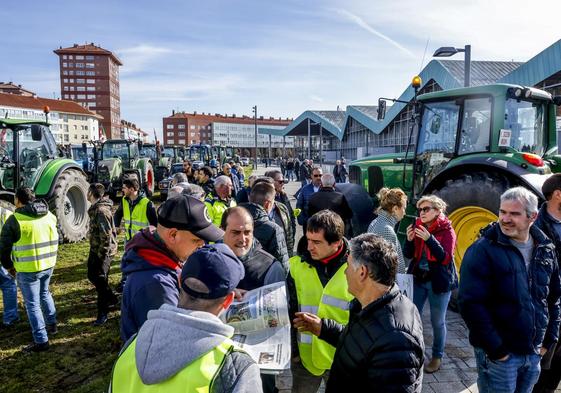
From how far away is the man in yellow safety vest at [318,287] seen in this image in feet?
7.88

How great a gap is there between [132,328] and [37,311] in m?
3.00

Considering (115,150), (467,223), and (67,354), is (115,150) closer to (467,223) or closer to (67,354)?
(67,354)

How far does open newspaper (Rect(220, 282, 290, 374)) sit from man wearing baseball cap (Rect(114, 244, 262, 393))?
21.6 inches

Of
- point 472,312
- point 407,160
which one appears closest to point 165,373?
point 472,312

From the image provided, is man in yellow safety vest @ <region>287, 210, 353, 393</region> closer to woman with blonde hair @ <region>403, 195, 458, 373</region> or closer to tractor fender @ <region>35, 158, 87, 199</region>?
woman with blonde hair @ <region>403, 195, 458, 373</region>

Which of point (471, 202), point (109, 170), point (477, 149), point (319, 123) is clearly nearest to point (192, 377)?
point (471, 202)

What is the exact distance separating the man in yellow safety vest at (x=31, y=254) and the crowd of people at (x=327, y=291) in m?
0.01

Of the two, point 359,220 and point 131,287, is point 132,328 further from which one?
point 359,220

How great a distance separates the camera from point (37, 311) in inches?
167

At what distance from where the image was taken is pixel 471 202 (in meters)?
4.70

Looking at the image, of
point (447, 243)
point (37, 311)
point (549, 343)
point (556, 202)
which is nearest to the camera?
point (549, 343)

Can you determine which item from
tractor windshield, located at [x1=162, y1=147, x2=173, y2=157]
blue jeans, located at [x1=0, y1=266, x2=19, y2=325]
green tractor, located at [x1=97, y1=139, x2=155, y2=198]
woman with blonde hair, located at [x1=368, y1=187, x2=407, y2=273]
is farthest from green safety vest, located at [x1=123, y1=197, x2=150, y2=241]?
tractor windshield, located at [x1=162, y1=147, x2=173, y2=157]

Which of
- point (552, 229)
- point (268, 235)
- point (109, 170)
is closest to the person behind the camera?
point (552, 229)

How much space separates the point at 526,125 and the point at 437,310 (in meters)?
3.07
